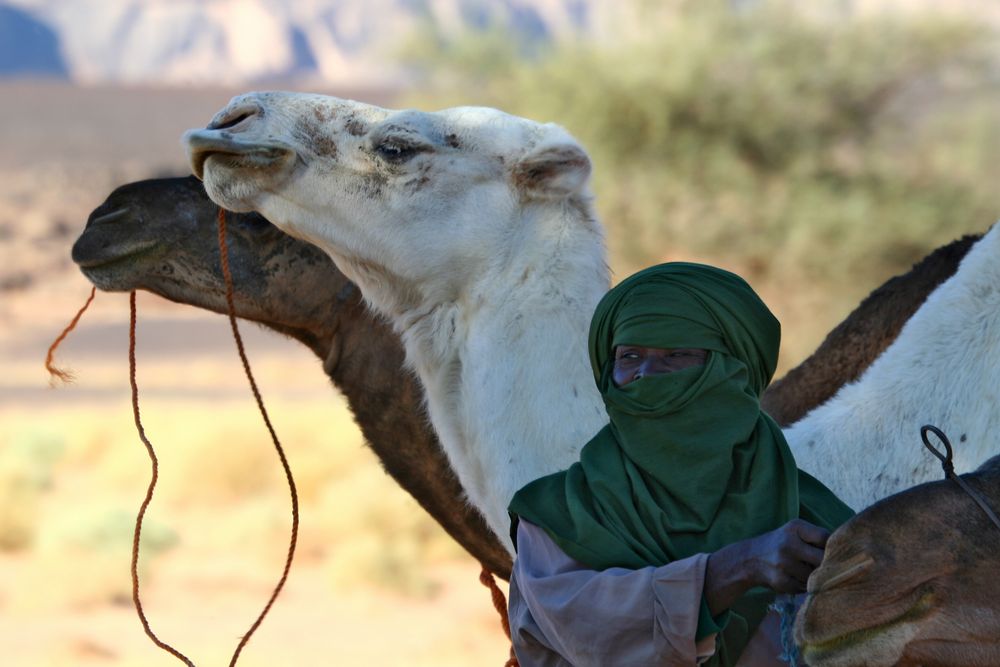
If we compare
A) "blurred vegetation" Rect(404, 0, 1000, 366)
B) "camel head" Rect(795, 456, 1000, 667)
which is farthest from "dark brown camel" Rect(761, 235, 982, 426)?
"blurred vegetation" Rect(404, 0, 1000, 366)

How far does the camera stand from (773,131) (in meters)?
14.8

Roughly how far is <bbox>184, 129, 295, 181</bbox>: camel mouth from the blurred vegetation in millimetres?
10293

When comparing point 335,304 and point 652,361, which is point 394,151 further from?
point 652,361

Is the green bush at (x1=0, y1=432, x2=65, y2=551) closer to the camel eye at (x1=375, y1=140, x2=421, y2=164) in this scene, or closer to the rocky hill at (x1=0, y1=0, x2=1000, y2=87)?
the camel eye at (x1=375, y1=140, x2=421, y2=164)

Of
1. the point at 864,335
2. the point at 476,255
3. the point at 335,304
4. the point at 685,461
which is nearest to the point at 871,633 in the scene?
the point at 685,461

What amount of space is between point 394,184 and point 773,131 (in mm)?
11400

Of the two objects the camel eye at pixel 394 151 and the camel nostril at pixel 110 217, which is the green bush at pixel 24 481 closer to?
the camel nostril at pixel 110 217

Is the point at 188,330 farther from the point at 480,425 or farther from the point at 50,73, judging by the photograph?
the point at 50,73

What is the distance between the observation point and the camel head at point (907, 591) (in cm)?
210

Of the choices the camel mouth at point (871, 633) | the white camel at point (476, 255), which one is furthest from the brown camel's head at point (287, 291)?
the camel mouth at point (871, 633)

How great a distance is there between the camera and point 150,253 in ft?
15.7

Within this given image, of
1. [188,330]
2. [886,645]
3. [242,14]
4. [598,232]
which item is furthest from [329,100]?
[242,14]

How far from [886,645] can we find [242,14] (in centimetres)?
10150

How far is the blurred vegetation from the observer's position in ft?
46.3
